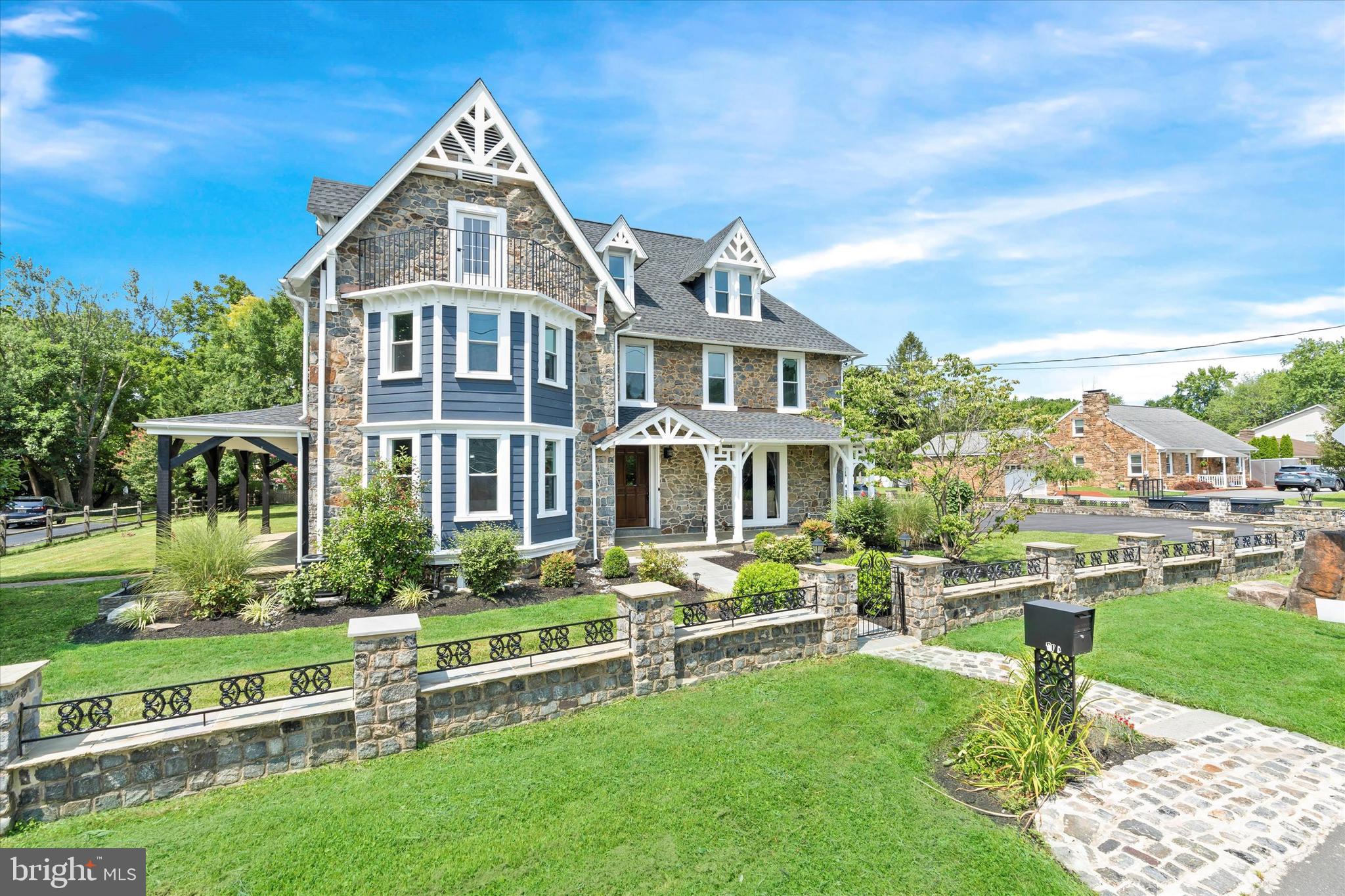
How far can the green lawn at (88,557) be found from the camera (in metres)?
14.7

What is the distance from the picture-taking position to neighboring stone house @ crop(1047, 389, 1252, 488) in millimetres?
38250

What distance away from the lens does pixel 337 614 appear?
10859mm

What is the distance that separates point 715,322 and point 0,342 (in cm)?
3693

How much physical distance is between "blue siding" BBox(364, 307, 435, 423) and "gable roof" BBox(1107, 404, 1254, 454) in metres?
44.1

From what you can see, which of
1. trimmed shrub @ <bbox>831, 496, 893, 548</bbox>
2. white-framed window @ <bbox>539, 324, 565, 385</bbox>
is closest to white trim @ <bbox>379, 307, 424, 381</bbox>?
white-framed window @ <bbox>539, 324, 565, 385</bbox>

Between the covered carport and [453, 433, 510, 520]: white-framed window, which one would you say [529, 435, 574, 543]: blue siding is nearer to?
[453, 433, 510, 520]: white-framed window

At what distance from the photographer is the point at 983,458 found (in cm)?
1359

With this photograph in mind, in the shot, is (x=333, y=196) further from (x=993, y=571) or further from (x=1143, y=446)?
(x=1143, y=446)

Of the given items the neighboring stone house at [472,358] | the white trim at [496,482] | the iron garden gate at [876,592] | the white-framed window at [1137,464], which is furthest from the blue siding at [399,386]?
the white-framed window at [1137,464]

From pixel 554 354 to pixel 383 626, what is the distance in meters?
Result: 9.65

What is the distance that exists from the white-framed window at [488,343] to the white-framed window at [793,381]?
1065 cm

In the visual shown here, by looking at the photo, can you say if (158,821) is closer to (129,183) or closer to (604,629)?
(604,629)

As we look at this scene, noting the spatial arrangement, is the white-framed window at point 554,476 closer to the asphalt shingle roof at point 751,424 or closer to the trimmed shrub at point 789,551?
the asphalt shingle roof at point 751,424

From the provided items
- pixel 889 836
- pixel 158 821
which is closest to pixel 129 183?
pixel 158 821
